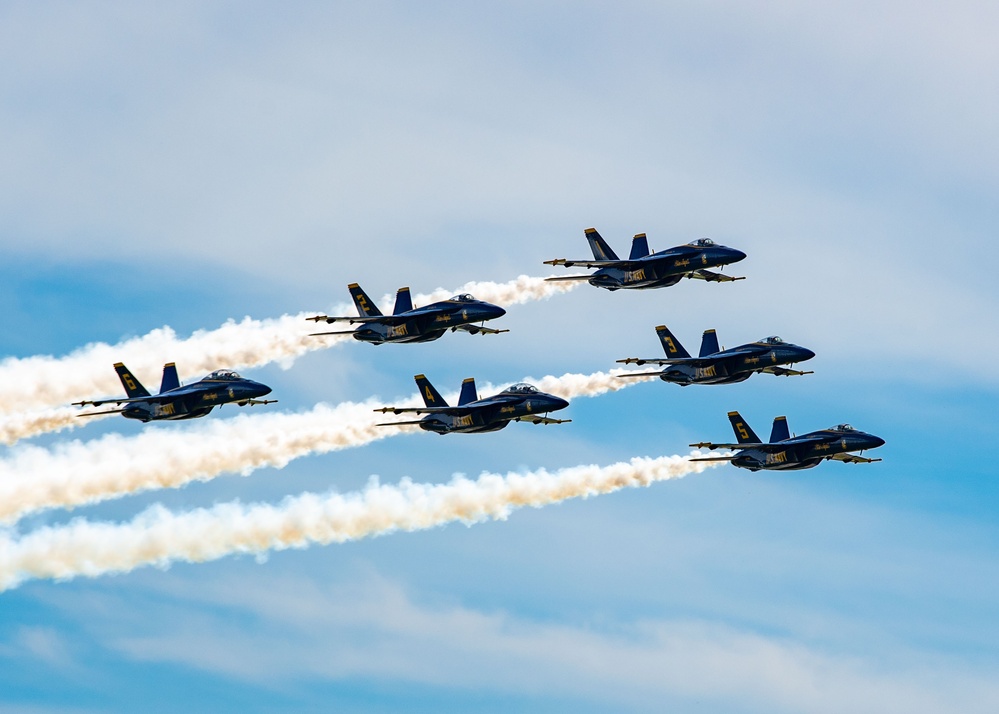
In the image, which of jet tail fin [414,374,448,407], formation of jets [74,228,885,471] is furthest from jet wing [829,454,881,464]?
jet tail fin [414,374,448,407]

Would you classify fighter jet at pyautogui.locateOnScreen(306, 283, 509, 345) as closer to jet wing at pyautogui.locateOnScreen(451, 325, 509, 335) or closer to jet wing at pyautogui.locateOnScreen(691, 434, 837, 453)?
jet wing at pyautogui.locateOnScreen(451, 325, 509, 335)

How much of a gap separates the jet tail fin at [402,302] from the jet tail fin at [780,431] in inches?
1072

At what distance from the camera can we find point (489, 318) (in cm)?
10950

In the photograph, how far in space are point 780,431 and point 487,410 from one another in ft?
78.5

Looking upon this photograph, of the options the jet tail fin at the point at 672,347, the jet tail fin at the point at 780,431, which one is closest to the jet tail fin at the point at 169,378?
the jet tail fin at the point at 672,347

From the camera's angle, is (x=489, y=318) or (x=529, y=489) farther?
(x=529, y=489)

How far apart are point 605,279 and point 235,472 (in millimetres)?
27802

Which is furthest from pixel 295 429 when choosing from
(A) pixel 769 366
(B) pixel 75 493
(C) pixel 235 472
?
(A) pixel 769 366

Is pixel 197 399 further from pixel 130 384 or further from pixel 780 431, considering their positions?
pixel 780 431

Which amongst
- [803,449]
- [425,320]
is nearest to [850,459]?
[803,449]

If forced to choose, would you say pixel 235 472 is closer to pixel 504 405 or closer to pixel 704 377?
pixel 504 405

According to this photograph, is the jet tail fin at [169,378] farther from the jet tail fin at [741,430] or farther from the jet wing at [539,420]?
the jet tail fin at [741,430]

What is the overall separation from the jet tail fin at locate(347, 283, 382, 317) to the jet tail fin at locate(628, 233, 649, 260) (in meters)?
17.8

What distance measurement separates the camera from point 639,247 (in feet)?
380
